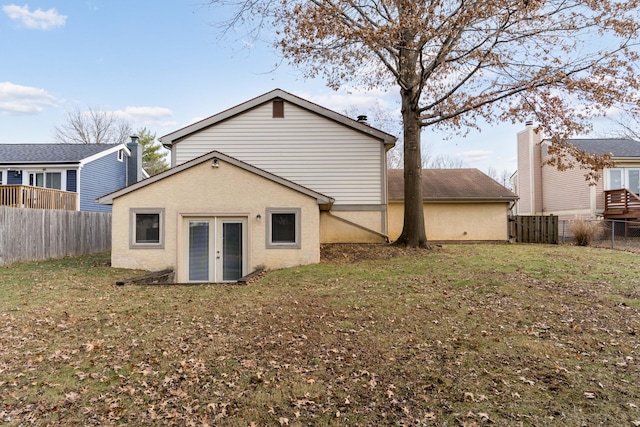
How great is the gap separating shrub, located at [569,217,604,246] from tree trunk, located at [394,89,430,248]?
8.93 meters

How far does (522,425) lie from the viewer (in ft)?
11.3

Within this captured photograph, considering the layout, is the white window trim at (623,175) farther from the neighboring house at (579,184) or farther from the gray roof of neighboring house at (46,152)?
the gray roof of neighboring house at (46,152)

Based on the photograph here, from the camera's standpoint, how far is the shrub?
17.5 meters

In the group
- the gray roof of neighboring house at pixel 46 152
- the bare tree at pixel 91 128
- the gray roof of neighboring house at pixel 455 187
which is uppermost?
the bare tree at pixel 91 128

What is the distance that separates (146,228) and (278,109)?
24.7ft

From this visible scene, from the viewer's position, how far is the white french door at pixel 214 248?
39.2 feet

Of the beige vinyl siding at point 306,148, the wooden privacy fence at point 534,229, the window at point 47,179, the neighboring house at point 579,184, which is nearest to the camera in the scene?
the beige vinyl siding at point 306,148

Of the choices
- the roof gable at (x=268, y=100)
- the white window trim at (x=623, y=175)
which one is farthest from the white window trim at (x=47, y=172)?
the white window trim at (x=623, y=175)

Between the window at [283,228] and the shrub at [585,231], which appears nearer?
the window at [283,228]

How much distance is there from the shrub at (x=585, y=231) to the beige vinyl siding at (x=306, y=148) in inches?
388

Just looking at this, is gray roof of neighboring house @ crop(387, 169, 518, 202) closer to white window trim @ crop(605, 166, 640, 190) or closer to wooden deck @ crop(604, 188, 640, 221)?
wooden deck @ crop(604, 188, 640, 221)

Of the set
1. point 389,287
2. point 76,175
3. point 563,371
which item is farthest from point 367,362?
point 76,175

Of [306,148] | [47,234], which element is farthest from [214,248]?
[47,234]

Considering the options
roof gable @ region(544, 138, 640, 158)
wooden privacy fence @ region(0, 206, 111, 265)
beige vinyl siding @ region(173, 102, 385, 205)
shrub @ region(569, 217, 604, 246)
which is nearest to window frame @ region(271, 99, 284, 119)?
beige vinyl siding @ region(173, 102, 385, 205)
